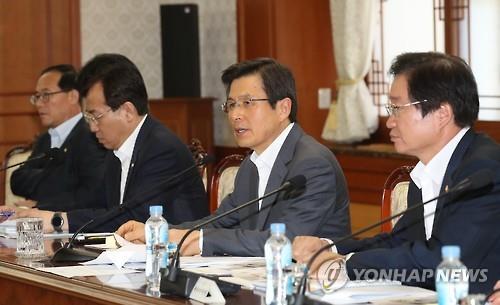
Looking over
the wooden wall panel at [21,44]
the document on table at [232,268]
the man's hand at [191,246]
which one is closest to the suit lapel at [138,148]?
the man's hand at [191,246]

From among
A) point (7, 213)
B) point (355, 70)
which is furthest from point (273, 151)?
point (355, 70)

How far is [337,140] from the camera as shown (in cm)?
720

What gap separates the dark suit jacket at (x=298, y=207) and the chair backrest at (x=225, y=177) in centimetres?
62

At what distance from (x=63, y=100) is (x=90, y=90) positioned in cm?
149

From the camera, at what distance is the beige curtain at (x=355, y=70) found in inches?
279

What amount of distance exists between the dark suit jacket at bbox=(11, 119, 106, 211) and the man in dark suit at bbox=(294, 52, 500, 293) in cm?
196

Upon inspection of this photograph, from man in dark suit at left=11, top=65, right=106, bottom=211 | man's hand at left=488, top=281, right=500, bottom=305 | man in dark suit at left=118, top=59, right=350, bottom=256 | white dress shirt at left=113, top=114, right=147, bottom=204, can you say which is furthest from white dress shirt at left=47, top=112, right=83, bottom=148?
man's hand at left=488, top=281, right=500, bottom=305

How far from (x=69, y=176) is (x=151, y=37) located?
299 cm

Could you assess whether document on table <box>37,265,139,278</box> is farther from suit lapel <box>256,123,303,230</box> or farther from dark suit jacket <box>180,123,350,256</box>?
suit lapel <box>256,123,303,230</box>

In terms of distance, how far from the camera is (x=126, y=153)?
4371 millimetres

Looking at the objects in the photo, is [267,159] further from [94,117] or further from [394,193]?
[94,117]

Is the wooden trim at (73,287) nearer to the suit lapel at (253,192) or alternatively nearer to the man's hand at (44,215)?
the man's hand at (44,215)

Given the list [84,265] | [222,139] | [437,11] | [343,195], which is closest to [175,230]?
[84,265]

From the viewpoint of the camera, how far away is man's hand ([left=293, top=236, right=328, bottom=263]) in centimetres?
310
